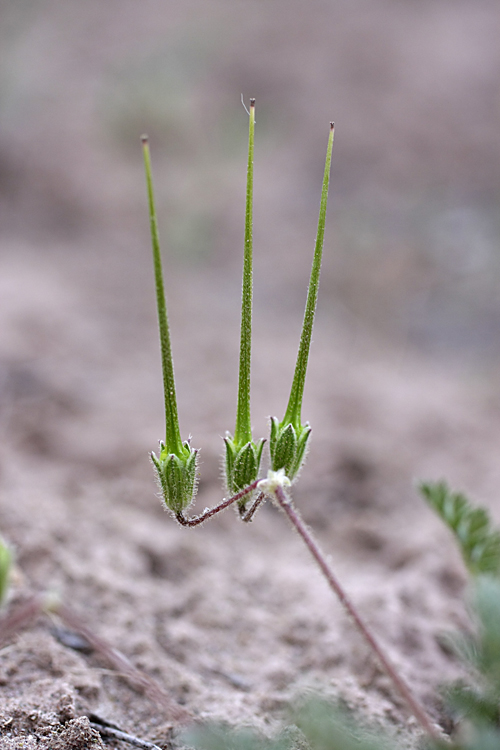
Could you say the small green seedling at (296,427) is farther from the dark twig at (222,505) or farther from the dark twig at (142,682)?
the dark twig at (142,682)

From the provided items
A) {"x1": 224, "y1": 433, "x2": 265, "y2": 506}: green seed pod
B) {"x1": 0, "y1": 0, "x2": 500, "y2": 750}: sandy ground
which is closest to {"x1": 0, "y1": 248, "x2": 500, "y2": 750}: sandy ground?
{"x1": 0, "y1": 0, "x2": 500, "y2": 750}: sandy ground

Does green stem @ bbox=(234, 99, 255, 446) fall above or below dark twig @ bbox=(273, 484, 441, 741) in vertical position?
above

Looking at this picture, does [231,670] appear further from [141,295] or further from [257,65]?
[257,65]

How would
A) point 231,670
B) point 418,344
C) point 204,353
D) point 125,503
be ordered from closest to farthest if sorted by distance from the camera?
point 231,670 → point 125,503 → point 204,353 → point 418,344

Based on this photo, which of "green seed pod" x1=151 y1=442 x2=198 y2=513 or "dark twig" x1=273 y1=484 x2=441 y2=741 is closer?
"dark twig" x1=273 y1=484 x2=441 y2=741

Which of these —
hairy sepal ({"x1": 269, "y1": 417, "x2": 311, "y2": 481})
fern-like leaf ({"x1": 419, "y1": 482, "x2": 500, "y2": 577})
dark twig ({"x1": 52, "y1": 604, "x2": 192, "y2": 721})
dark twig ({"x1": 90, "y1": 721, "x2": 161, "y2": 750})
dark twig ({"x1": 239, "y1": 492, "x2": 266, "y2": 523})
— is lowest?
dark twig ({"x1": 90, "y1": 721, "x2": 161, "y2": 750})

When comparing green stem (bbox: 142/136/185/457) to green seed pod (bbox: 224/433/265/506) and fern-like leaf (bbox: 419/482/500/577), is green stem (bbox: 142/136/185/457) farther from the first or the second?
fern-like leaf (bbox: 419/482/500/577)

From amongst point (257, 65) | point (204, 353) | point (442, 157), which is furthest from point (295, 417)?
point (257, 65)
